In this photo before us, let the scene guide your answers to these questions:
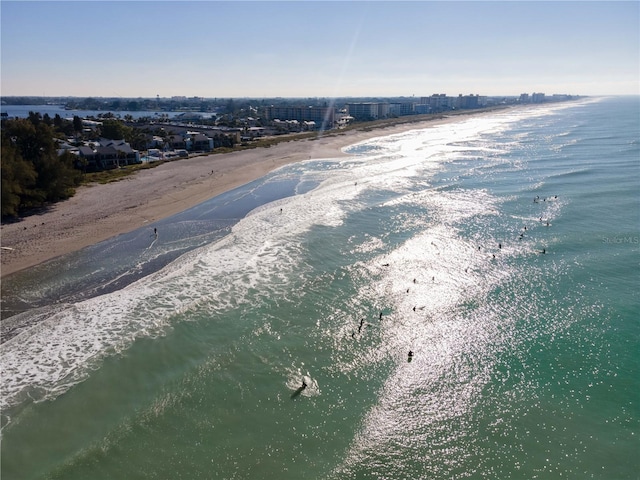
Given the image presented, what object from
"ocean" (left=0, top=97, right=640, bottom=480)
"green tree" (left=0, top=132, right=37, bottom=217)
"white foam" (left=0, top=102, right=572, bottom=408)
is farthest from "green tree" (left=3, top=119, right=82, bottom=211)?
"white foam" (left=0, top=102, right=572, bottom=408)

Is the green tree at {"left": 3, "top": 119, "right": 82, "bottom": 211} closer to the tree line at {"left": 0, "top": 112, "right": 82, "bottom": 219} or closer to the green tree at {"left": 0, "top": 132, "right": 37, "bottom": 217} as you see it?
the tree line at {"left": 0, "top": 112, "right": 82, "bottom": 219}

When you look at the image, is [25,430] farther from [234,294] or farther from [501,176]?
[501,176]

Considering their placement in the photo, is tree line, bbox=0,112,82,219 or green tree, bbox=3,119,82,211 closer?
tree line, bbox=0,112,82,219

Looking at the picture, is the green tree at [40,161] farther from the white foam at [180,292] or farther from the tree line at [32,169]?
the white foam at [180,292]

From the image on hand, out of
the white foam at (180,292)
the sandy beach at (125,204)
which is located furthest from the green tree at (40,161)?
the white foam at (180,292)

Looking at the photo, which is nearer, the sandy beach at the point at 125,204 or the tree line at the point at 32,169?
the sandy beach at the point at 125,204

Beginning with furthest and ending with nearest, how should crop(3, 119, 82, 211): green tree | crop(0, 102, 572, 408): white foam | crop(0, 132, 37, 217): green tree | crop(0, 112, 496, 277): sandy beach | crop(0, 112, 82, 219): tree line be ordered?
crop(3, 119, 82, 211): green tree < crop(0, 112, 82, 219): tree line < crop(0, 132, 37, 217): green tree < crop(0, 112, 496, 277): sandy beach < crop(0, 102, 572, 408): white foam

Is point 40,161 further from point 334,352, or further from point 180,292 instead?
point 334,352

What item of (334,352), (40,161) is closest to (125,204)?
(40,161)
